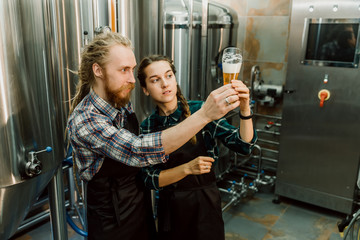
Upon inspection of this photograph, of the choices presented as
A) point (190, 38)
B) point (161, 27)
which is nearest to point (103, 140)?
point (161, 27)

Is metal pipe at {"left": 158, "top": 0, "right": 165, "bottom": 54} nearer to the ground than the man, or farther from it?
farther from it

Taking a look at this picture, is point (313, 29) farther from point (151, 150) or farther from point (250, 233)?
point (151, 150)

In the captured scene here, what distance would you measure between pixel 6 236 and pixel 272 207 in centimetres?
233

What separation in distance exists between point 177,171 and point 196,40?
1.49m

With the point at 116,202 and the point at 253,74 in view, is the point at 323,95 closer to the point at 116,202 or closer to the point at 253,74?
the point at 253,74

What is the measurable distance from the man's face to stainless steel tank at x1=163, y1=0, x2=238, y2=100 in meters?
1.23

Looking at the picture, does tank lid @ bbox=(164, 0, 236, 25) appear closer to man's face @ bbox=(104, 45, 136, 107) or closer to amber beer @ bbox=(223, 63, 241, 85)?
man's face @ bbox=(104, 45, 136, 107)

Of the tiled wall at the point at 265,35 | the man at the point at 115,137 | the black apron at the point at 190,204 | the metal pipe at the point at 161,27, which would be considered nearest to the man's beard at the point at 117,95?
the man at the point at 115,137

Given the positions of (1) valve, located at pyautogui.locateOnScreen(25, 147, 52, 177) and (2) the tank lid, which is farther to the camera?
(2) the tank lid

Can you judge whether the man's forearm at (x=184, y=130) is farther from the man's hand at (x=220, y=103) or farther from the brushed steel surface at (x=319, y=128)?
the brushed steel surface at (x=319, y=128)

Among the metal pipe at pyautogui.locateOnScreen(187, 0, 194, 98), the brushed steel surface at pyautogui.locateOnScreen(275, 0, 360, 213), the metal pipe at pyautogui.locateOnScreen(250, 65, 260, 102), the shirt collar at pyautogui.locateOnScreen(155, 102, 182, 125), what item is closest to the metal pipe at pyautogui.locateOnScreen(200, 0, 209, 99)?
the metal pipe at pyautogui.locateOnScreen(187, 0, 194, 98)

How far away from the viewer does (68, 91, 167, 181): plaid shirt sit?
1.09 meters

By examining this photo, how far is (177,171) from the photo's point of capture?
4.58 feet

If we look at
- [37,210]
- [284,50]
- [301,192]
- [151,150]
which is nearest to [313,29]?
[284,50]
